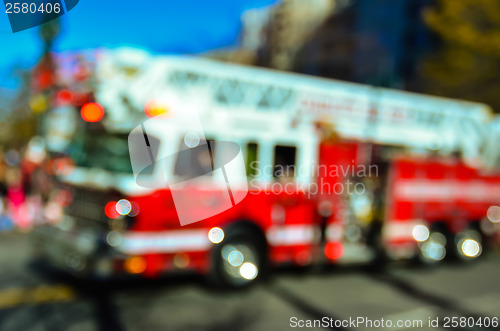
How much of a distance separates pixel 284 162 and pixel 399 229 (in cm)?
239

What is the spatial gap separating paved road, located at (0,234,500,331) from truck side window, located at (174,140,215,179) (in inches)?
59.1

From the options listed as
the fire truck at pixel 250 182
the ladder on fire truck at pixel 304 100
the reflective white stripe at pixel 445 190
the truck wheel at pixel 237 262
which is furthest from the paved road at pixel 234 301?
the ladder on fire truck at pixel 304 100

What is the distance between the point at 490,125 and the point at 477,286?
4.09 meters

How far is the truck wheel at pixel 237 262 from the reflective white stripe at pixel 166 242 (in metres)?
0.23

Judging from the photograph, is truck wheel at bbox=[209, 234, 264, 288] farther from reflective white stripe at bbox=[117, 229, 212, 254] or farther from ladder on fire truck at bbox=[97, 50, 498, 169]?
ladder on fire truck at bbox=[97, 50, 498, 169]

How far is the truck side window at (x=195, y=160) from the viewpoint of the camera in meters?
5.42

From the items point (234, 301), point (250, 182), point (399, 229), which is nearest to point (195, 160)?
point (250, 182)

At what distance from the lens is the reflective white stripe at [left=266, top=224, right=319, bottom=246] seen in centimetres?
619

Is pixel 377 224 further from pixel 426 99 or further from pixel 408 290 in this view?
pixel 426 99

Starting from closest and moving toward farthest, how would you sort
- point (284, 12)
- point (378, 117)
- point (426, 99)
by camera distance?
point (378, 117)
point (426, 99)
point (284, 12)

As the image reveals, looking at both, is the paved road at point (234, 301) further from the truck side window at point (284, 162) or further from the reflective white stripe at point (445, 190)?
the truck side window at point (284, 162)

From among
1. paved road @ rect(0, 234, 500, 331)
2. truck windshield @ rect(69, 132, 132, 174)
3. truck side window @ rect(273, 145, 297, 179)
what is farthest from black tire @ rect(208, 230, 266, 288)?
truck windshield @ rect(69, 132, 132, 174)

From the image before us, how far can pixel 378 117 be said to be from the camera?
7875 millimetres

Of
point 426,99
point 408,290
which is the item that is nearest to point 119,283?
point 408,290
